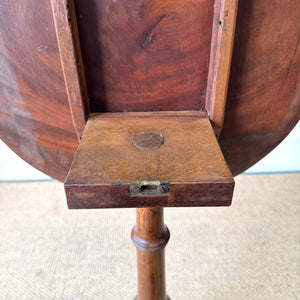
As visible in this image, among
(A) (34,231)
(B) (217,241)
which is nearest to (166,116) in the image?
(B) (217,241)

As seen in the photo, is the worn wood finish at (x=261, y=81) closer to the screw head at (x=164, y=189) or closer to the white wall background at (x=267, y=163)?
the screw head at (x=164, y=189)

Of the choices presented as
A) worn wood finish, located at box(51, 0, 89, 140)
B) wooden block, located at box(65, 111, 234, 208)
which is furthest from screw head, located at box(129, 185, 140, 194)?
worn wood finish, located at box(51, 0, 89, 140)

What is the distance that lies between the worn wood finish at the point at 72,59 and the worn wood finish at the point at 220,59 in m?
0.24

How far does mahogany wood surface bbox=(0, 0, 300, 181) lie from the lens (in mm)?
604

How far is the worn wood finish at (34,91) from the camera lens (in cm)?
60

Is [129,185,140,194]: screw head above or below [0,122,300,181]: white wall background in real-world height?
above

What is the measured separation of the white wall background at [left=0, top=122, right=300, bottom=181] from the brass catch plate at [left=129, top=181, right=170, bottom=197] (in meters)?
1.46

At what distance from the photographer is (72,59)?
61 centimetres

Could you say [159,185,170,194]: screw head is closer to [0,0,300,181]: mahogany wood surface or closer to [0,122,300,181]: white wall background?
[0,0,300,181]: mahogany wood surface

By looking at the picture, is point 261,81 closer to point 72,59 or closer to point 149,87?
point 149,87

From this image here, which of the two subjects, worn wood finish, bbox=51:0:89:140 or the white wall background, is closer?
worn wood finish, bbox=51:0:89:140

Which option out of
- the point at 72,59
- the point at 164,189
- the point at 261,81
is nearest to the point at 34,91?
the point at 72,59

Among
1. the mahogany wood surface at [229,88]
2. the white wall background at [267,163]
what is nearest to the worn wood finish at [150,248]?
the mahogany wood surface at [229,88]

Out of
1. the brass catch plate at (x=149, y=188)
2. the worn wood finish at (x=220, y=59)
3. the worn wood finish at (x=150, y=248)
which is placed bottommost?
the worn wood finish at (x=150, y=248)
